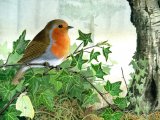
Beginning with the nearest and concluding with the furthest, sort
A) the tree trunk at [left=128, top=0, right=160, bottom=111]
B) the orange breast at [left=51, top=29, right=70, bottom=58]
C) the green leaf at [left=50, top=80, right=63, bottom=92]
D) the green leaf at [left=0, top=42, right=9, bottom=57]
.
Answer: the green leaf at [left=50, top=80, right=63, bottom=92] → the orange breast at [left=51, top=29, right=70, bottom=58] → the green leaf at [left=0, top=42, right=9, bottom=57] → the tree trunk at [left=128, top=0, right=160, bottom=111]

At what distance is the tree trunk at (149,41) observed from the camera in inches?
50.4

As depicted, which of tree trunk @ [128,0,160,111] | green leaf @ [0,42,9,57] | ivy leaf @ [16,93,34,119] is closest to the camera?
ivy leaf @ [16,93,34,119]

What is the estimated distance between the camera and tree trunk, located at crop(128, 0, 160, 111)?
1281mm

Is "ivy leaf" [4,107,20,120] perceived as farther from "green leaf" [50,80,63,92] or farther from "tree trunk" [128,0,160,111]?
"tree trunk" [128,0,160,111]

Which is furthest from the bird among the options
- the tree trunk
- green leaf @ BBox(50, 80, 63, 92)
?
the tree trunk

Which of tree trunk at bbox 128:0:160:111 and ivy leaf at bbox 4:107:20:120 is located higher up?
tree trunk at bbox 128:0:160:111

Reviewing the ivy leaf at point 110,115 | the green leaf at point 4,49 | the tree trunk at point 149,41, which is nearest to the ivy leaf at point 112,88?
the ivy leaf at point 110,115

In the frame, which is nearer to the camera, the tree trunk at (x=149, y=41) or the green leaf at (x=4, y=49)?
the green leaf at (x=4, y=49)

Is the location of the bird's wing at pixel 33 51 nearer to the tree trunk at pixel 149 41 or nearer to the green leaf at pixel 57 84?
the green leaf at pixel 57 84

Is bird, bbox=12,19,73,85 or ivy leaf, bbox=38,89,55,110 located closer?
ivy leaf, bbox=38,89,55,110

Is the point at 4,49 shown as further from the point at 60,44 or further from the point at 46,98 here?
the point at 46,98

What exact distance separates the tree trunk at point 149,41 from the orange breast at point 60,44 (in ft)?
1.30

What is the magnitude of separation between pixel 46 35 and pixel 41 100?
20 cm

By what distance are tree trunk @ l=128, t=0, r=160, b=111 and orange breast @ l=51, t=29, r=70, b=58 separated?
395 mm
